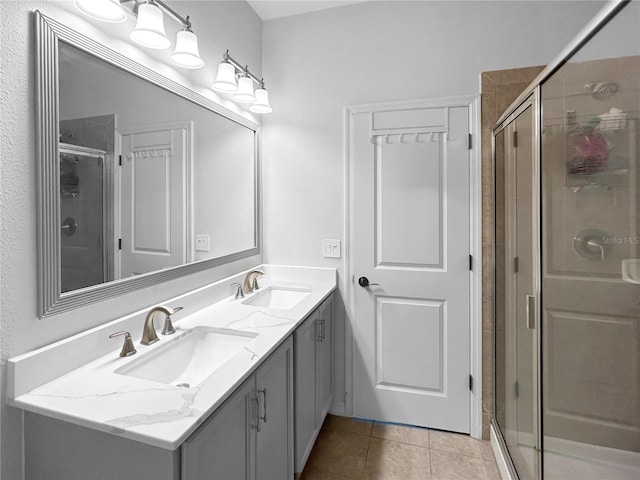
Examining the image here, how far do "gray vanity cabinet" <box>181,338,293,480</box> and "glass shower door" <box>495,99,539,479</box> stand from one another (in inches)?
39.8

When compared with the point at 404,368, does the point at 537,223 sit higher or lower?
higher

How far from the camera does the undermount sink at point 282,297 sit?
2.18m

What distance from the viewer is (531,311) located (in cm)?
142

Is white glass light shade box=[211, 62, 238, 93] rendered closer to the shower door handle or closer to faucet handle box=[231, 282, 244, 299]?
faucet handle box=[231, 282, 244, 299]

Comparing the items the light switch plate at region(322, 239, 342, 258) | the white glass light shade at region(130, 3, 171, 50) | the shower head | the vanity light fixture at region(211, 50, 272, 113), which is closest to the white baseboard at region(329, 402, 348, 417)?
the light switch plate at region(322, 239, 342, 258)

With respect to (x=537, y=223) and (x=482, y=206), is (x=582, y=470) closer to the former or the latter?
(x=537, y=223)

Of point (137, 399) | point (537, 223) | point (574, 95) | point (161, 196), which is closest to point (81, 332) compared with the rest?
point (137, 399)

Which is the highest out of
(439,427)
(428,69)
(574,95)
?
(428,69)

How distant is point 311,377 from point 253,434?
654 millimetres

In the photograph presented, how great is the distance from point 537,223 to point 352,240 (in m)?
1.13

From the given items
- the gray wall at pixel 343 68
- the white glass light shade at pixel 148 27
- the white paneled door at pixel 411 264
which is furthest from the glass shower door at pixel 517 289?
the white glass light shade at pixel 148 27

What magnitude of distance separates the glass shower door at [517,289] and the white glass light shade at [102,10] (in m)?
1.54

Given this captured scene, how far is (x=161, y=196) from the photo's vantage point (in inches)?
60.4

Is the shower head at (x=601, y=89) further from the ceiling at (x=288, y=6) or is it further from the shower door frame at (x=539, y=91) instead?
the ceiling at (x=288, y=6)
